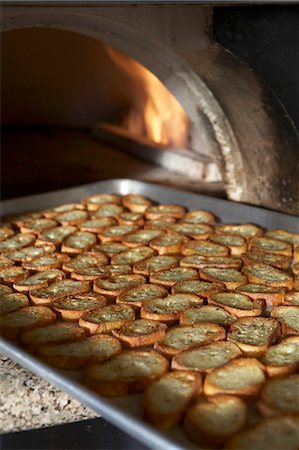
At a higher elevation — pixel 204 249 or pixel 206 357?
pixel 204 249

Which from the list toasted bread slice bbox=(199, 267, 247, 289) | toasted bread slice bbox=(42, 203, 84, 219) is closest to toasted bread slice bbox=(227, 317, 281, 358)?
toasted bread slice bbox=(199, 267, 247, 289)

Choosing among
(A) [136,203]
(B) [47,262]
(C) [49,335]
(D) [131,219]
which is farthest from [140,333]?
(A) [136,203]

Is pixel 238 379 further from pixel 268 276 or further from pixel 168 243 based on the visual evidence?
pixel 168 243

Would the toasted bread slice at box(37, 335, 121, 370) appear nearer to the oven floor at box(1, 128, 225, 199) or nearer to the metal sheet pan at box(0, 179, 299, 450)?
the metal sheet pan at box(0, 179, 299, 450)

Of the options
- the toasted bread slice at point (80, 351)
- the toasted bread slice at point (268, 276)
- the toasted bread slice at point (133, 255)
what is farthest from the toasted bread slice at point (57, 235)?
the toasted bread slice at point (80, 351)

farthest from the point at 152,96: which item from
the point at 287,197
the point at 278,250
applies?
the point at 278,250

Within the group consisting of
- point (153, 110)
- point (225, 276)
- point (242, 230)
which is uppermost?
point (153, 110)
